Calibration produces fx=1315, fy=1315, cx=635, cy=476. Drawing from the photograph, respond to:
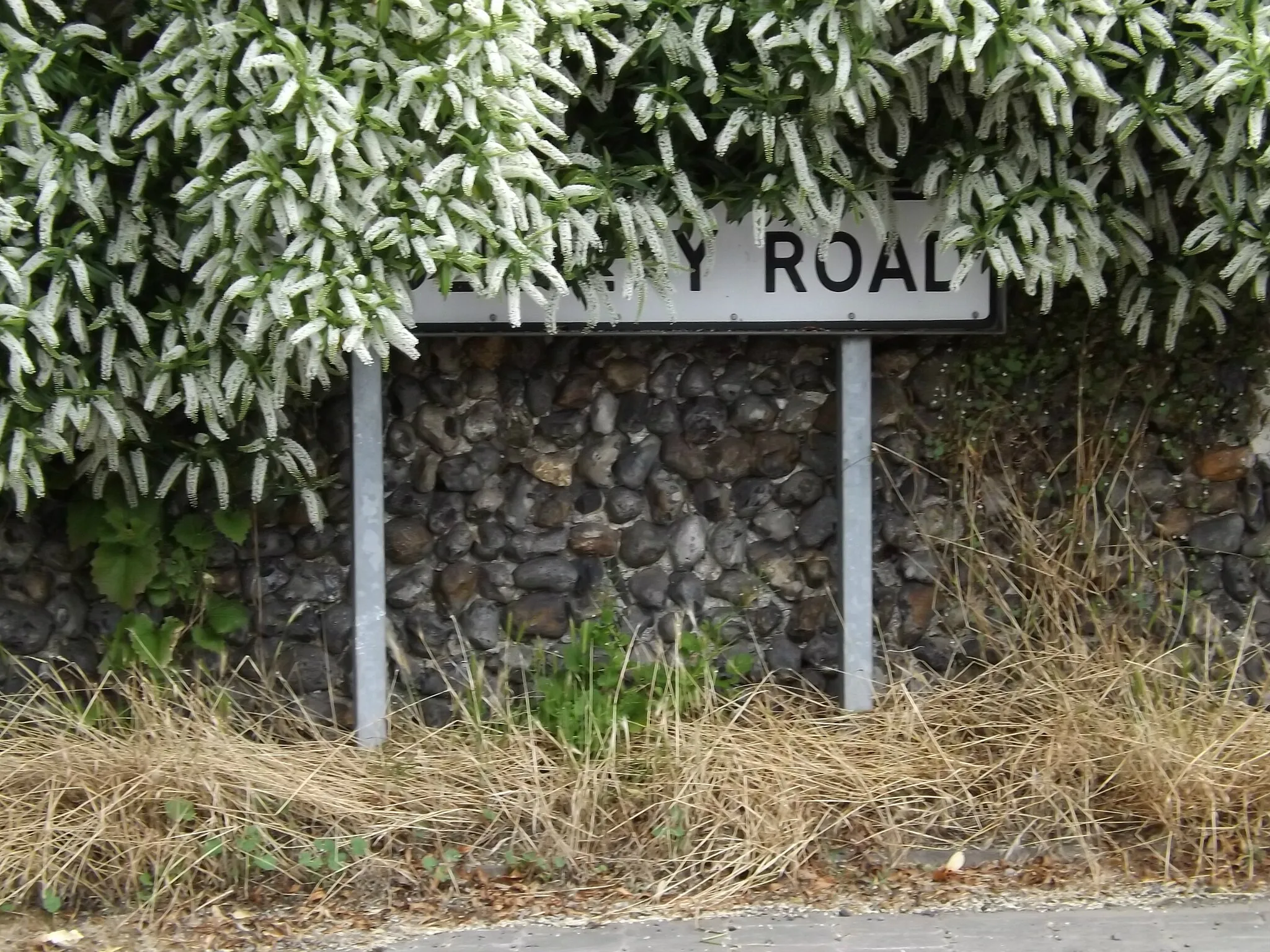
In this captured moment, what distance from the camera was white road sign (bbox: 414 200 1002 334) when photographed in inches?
189

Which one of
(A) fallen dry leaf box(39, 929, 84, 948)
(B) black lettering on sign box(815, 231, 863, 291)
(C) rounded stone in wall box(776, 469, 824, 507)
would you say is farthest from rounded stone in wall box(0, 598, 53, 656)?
(B) black lettering on sign box(815, 231, 863, 291)

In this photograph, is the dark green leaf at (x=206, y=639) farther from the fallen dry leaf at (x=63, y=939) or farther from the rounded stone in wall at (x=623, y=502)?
the rounded stone in wall at (x=623, y=502)

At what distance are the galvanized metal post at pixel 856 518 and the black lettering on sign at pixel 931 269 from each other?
1.01ft

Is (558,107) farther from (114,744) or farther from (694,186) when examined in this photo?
(114,744)

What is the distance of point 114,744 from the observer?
445 centimetres

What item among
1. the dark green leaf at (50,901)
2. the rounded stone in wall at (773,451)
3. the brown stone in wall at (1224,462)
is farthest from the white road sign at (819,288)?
the dark green leaf at (50,901)

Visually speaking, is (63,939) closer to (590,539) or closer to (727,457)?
(590,539)

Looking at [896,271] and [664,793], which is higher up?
[896,271]

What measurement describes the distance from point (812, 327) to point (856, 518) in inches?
29.1

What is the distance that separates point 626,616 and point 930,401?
144 cm

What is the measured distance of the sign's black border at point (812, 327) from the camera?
4.79m

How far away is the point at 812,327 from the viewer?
15.9 ft

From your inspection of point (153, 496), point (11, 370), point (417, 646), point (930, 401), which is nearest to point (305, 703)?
point (417, 646)

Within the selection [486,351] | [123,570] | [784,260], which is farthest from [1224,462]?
[123,570]
